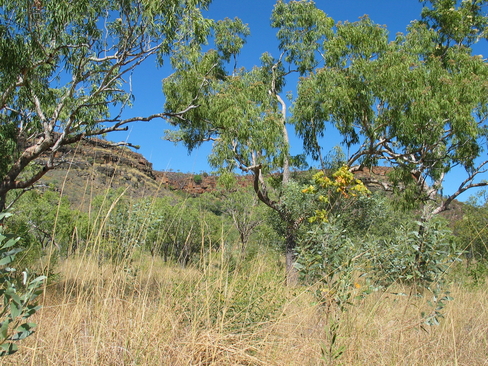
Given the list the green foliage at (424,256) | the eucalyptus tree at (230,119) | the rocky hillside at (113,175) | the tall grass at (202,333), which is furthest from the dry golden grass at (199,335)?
the eucalyptus tree at (230,119)

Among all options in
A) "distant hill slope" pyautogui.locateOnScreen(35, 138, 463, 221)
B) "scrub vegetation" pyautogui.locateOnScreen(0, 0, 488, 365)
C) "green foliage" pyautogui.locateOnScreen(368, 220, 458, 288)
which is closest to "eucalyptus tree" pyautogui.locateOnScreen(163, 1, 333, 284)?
"scrub vegetation" pyautogui.locateOnScreen(0, 0, 488, 365)

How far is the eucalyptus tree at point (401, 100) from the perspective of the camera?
7672 mm

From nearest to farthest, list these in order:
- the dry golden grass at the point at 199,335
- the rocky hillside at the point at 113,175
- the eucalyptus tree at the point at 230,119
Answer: the dry golden grass at the point at 199,335 → the rocky hillside at the point at 113,175 → the eucalyptus tree at the point at 230,119

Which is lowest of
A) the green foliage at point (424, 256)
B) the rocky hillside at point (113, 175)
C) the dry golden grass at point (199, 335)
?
the dry golden grass at point (199, 335)

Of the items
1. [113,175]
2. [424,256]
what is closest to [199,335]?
[113,175]

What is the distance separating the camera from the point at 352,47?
863cm

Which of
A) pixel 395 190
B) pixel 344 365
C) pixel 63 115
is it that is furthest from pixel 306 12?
pixel 344 365

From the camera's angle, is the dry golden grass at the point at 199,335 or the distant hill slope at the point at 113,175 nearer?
the dry golden grass at the point at 199,335

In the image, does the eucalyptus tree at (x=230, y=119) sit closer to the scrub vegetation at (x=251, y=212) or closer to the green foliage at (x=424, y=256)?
the scrub vegetation at (x=251, y=212)

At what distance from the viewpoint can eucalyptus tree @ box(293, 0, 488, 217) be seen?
7.67m

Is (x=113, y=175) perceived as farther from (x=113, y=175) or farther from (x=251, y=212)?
(x=251, y=212)

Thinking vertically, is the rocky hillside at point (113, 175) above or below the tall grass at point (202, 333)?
above

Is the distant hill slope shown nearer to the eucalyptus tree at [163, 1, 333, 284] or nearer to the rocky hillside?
the rocky hillside

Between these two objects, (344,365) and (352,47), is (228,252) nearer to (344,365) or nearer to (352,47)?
(344,365)
